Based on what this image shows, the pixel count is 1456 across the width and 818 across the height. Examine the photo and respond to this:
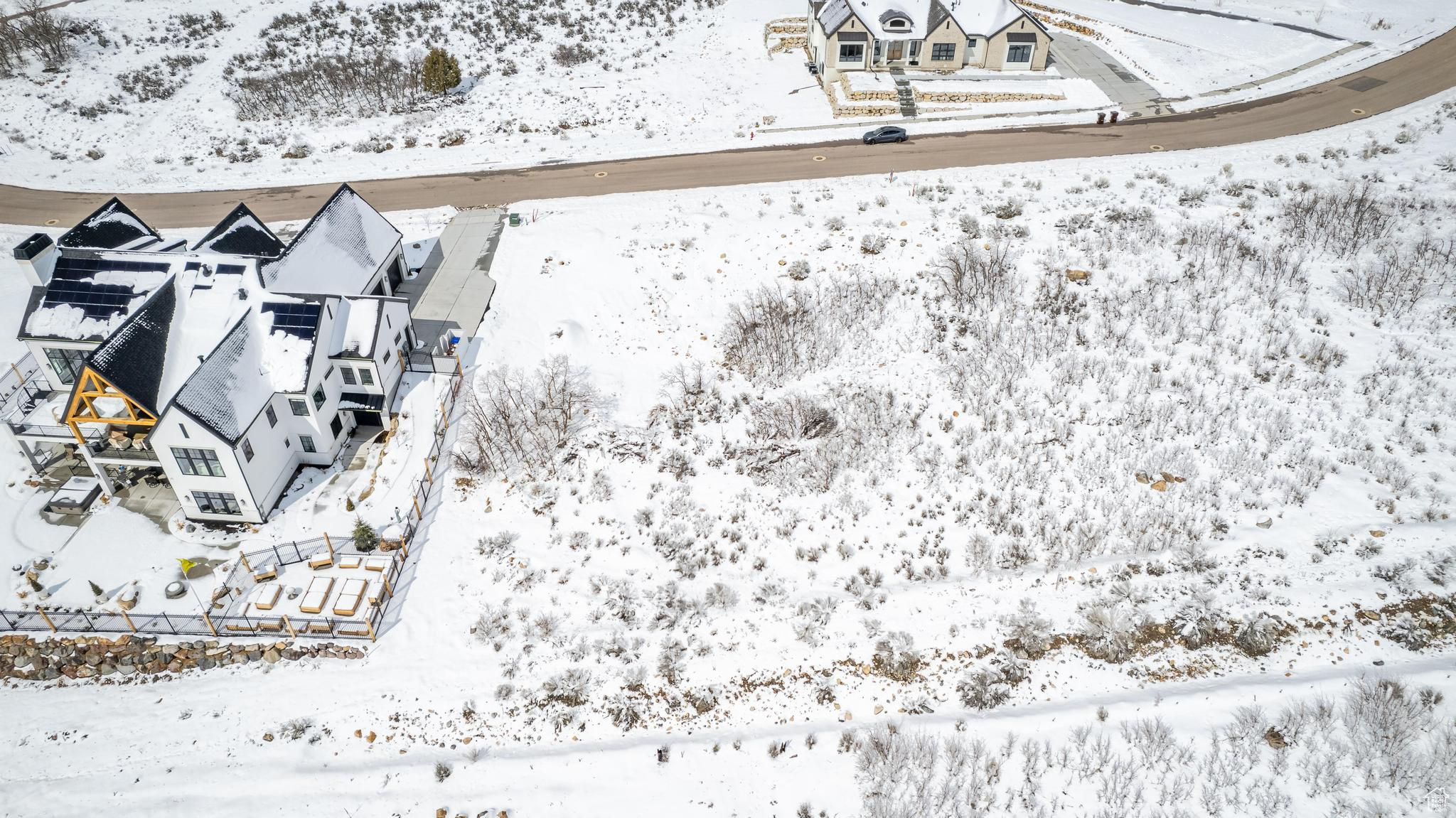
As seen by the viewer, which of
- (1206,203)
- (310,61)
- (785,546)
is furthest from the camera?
(310,61)

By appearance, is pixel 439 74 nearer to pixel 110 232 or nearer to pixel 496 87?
pixel 496 87

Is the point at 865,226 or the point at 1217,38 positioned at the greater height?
the point at 1217,38

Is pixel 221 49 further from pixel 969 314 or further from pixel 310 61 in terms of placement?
pixel 969 314

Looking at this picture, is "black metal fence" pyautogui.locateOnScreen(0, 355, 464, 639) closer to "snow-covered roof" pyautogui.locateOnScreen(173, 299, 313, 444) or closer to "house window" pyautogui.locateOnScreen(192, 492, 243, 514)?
"house window" pyautogui.locateOnScreen(192, 492, 243, 514)

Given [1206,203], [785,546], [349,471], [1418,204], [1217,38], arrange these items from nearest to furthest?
[785,546] → [349,471] → [1418,204] → [1206,203] → [1217,38]

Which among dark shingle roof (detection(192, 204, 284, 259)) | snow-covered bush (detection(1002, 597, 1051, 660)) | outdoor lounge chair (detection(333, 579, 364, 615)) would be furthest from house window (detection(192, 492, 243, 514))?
snow-covered bush (detection(1002, 597, 1051, 660))

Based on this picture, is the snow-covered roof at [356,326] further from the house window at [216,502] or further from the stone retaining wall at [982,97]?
the stone retaining wall at [982,97]

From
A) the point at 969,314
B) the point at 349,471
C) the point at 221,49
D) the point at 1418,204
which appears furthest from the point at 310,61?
the point at 1418,204
